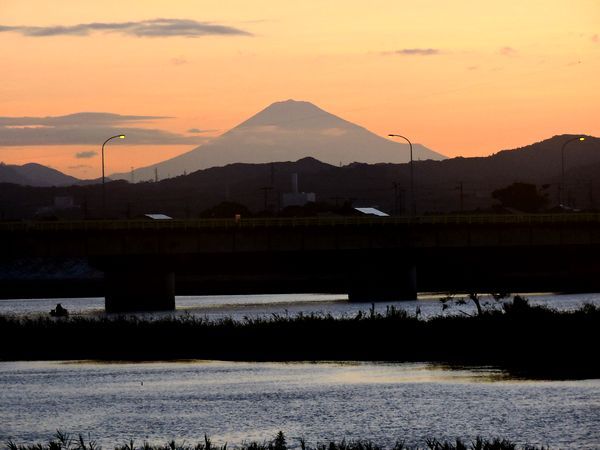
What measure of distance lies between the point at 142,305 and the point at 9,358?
68567 millimetres

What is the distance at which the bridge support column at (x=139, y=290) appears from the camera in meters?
152

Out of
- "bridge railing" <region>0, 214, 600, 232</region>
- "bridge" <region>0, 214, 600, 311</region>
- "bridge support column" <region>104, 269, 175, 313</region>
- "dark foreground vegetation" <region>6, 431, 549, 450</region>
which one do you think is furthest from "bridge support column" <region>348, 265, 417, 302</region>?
"dark foreground vegetation" <region>6, 431, 549, 450</region>

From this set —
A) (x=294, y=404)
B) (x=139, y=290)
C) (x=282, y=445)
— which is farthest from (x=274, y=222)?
(x=282, y=445)

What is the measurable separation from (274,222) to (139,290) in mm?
16601

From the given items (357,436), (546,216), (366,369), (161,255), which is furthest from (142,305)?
(357,436)

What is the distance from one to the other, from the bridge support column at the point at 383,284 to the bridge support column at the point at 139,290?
21.7 meters

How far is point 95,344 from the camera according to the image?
284 ft

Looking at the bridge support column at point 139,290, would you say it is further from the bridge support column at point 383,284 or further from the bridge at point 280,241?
the bridge support column at point 383,284

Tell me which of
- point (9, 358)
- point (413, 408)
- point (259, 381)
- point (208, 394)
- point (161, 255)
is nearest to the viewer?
point (413, 408)

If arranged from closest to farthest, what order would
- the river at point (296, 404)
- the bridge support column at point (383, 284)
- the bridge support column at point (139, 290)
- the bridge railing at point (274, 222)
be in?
the river at point (296, 404) → the bridge railing at point (274, 222) → the bridge support column at point (139, 290) → the bridge support column at point (383, 284)

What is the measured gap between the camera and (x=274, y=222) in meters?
153

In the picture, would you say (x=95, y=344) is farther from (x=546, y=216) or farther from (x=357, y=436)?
(x=546, y=216)

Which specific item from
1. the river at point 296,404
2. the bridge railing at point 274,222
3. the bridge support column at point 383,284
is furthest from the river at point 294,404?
the bridge support column at point 383,284

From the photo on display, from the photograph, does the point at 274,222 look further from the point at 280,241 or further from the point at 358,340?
the point at 358,340
